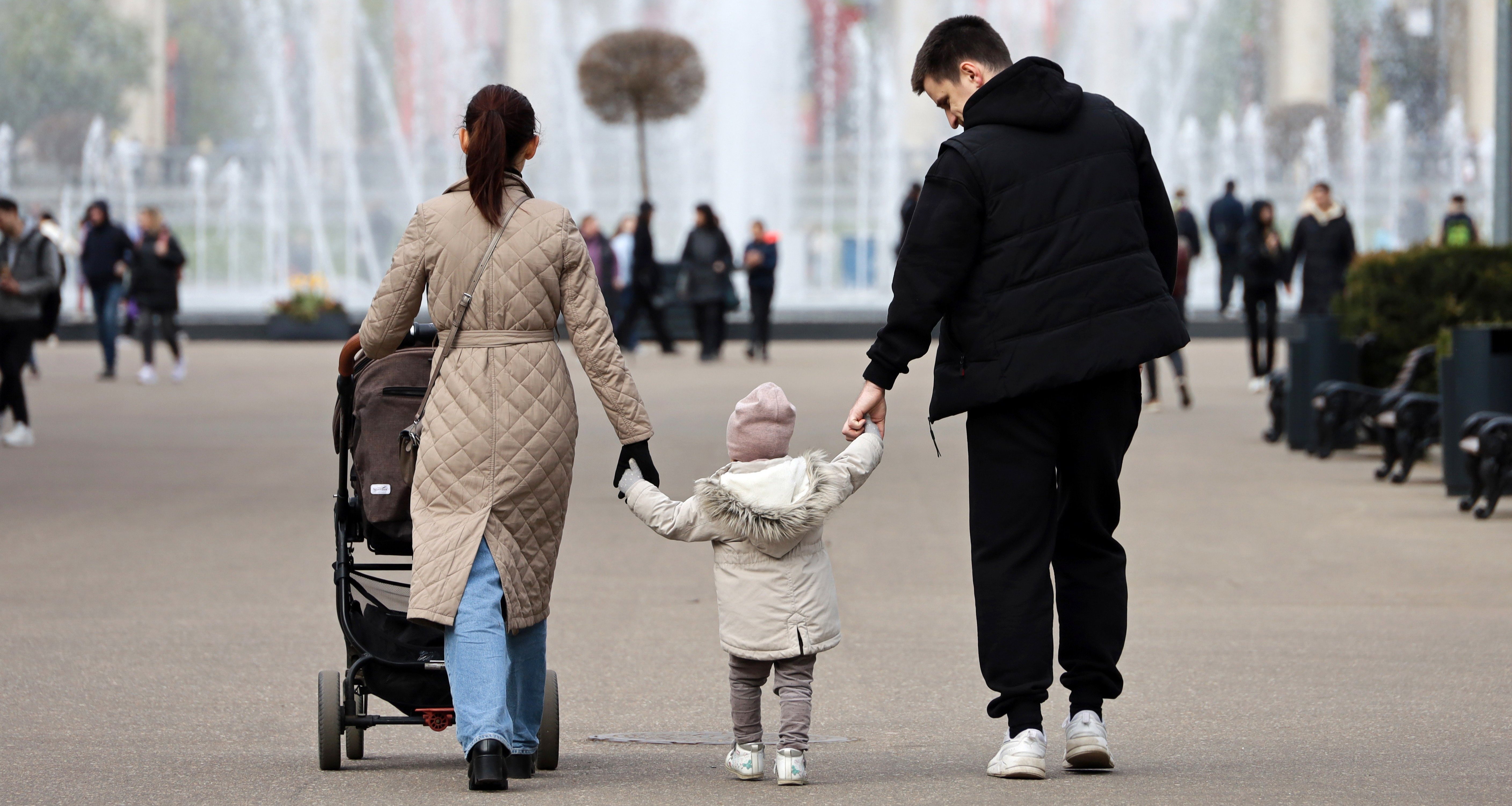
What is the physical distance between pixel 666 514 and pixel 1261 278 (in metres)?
13.9

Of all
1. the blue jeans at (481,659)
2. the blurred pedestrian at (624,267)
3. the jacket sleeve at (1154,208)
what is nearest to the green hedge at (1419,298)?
the jacket sleeve at (1154,208)

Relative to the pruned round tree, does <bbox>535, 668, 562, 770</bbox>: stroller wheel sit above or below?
below

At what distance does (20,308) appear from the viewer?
13.1m

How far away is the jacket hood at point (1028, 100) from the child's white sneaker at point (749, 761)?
58.4 inches

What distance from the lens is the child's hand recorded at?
4641 millimetres

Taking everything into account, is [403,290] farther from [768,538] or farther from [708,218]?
[708,218]

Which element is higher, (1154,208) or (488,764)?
(1154,208)

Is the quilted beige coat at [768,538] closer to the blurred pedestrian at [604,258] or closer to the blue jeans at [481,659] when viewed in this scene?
the blue jeans at [481,659]

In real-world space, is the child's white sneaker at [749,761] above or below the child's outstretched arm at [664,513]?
below

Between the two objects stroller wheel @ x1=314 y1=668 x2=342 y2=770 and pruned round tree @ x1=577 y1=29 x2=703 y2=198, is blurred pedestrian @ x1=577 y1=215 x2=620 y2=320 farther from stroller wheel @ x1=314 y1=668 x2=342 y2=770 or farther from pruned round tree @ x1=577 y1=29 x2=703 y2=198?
stroller wheel @ x1=314 y1=668 x2=342 y2=770

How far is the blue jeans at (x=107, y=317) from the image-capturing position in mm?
19938

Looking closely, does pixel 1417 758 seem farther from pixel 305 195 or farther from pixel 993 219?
pixel 305 195

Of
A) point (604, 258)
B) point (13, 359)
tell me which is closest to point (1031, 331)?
point (13, 359)

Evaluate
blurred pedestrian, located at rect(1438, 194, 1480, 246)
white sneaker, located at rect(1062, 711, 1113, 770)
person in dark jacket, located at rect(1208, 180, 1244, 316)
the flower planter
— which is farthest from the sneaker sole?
person in dark jacket, located at rect(1208, 180, 1244, 316)
